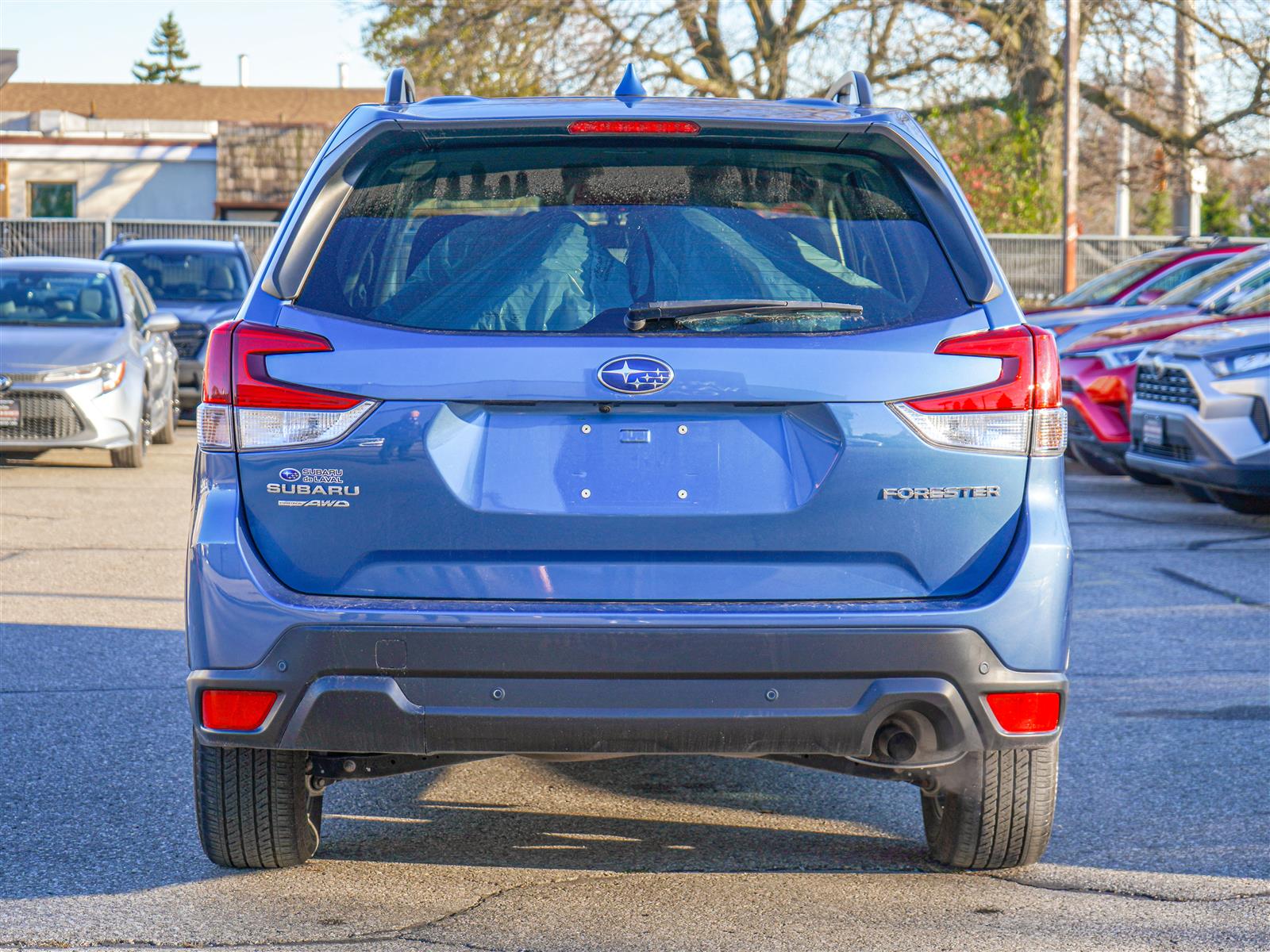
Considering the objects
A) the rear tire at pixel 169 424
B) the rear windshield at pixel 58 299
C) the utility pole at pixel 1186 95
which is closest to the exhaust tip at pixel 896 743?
the rear windshield at pixel 58 299

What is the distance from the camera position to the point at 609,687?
3428mm

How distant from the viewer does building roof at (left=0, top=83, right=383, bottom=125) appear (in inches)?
2336

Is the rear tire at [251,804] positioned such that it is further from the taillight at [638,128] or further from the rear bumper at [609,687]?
the taillight at [638,128]

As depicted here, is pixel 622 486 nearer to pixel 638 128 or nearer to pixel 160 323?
pixel 638 128

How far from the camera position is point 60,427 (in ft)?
42.1

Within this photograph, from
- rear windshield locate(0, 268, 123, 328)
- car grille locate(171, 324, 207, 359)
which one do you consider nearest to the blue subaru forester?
rear windshield locate(0, 268, 123, 328)

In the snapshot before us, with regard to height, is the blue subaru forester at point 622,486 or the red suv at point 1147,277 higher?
the red suv at point 1147,277

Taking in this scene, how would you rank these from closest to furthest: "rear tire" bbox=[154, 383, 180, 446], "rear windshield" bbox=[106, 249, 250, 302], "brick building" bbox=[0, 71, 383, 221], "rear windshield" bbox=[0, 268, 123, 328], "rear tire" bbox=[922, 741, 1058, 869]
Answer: "rear tire" bbox=[922, 741, 1058, 869] → "rear windshield" bbox=[0, 268, 123, 328] → "rear tire" bbox=[154, 383, 180, 446] → "rear windshield" bbox=[106, 249, 250, 302] → "brick building" bbox=[0, 71, 383, 221]

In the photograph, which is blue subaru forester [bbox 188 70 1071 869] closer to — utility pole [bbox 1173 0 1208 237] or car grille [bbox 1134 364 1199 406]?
car grille [bbox 1134 364 1199 406]

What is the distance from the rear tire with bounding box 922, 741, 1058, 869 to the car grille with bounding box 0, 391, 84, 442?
10046mm

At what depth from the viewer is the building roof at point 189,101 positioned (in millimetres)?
59338

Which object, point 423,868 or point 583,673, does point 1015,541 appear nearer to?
point 583,673

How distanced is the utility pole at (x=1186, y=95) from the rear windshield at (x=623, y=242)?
2449 centimetres

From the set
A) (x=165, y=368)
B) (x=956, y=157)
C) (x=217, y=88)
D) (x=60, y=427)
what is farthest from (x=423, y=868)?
(x=217, y=88)
